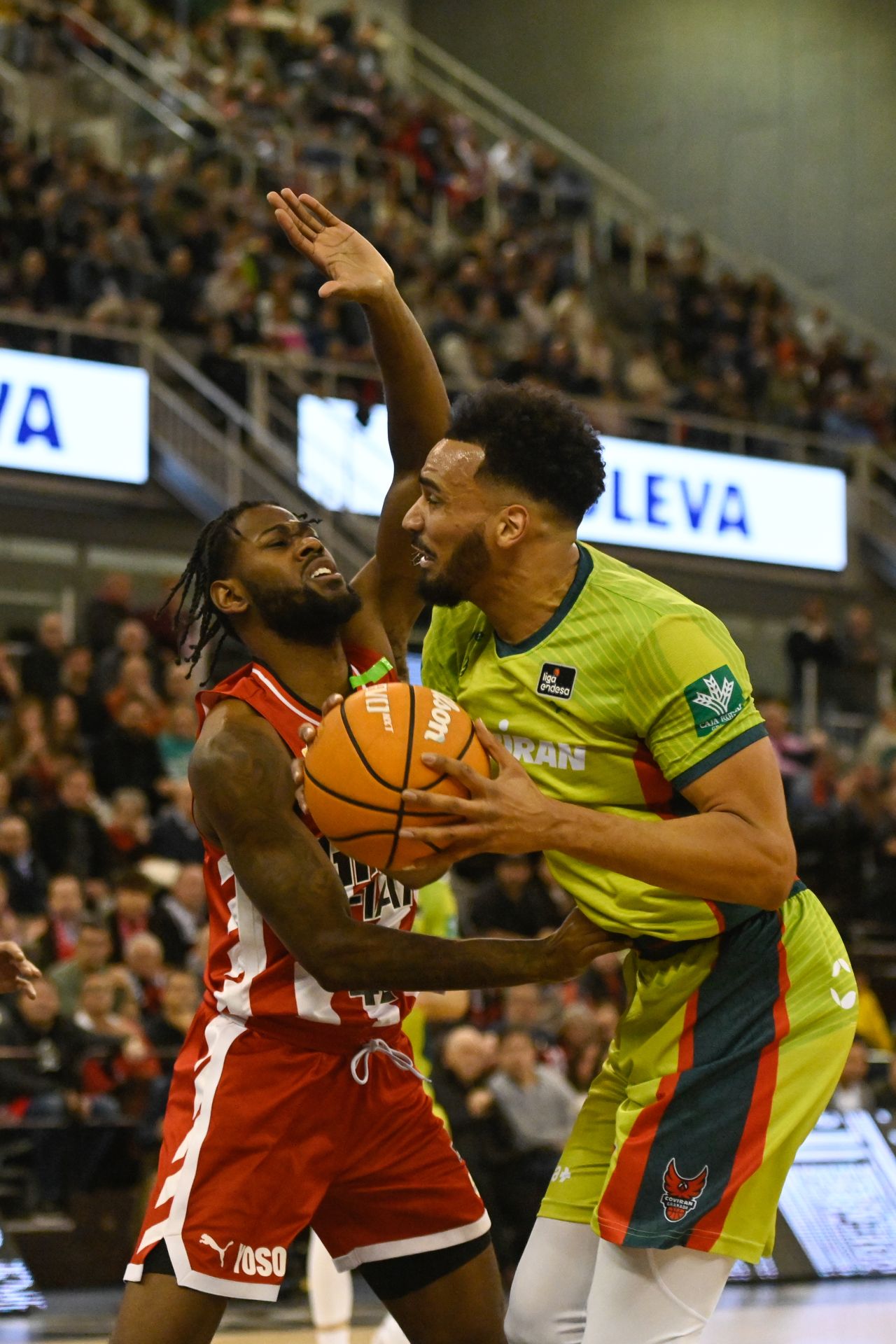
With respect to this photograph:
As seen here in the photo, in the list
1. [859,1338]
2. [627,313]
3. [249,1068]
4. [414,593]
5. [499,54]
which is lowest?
[859,1338]

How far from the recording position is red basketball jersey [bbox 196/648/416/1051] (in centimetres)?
374

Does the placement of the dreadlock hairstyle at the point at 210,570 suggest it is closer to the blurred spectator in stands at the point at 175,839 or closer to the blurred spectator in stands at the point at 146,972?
the blurred spectator in stands at the point at 146,972

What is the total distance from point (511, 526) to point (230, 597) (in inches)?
31.7

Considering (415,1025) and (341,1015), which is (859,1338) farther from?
(341,1015)

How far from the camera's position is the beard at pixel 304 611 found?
12.8 feet

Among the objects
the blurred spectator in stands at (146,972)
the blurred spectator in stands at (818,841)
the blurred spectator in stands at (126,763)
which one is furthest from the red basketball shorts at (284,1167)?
the blurred spectator in stands at (818,841)

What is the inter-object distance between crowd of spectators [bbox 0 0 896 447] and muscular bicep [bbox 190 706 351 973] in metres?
11.2

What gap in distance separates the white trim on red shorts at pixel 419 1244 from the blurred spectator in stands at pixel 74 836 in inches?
252

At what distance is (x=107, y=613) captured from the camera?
1257 centimetres

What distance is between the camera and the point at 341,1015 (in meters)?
3.74

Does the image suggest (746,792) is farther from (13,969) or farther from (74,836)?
(74,836)

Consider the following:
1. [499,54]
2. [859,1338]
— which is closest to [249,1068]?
[859,1338]

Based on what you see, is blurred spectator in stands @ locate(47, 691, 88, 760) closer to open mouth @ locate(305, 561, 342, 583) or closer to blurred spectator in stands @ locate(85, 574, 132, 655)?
blurred spectator in stands @ locate(85, 574, 132, 655)

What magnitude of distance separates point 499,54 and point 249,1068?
23200 millimetres
